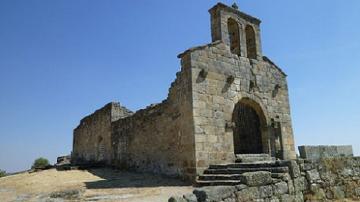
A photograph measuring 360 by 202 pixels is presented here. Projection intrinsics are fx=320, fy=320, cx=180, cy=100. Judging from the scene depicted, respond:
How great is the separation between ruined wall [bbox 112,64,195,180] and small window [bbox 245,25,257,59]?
3540mm

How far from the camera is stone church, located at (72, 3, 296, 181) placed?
31.5 ft

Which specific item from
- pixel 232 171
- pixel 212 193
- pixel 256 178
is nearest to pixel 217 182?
pixel 232 171

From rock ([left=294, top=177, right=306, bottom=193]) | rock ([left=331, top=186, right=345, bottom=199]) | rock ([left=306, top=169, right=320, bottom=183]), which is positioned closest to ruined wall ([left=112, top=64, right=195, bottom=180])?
rock ([left=294, top=177, right=306, bottom=193])

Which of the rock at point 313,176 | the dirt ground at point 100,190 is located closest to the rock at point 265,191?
the rock at point 313,176

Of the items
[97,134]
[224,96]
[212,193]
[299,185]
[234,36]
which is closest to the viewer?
[212,193]

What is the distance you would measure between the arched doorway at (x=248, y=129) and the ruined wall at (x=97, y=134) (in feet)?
21.1

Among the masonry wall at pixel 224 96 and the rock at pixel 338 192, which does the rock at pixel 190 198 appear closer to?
the masonry wall at pixel 224 96

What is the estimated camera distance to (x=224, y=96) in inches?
408

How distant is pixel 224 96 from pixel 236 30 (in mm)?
2920

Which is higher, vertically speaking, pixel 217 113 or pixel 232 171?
pixel 217 113

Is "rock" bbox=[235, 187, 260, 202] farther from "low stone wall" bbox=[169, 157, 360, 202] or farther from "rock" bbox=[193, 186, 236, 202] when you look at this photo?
"rock" bbox=[193, 186, 236, 202]

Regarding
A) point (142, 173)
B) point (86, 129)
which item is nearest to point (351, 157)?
point (142, 173)

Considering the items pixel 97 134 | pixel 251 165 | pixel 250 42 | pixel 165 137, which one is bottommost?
pixel 251 165

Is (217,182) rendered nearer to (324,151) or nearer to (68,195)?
(324,151)
